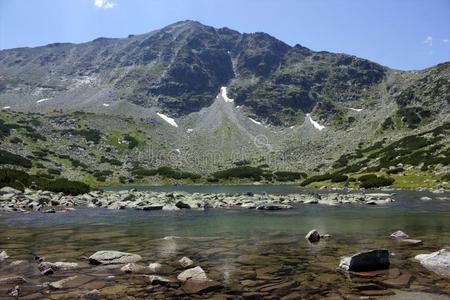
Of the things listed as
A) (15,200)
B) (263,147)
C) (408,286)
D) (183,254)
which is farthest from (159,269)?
(263,147)

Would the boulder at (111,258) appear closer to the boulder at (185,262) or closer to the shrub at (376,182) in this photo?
the boulder at (185,262)

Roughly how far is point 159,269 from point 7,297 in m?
5.41

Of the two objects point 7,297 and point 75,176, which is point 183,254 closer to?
point 7,297

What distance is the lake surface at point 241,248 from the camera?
43.8ft

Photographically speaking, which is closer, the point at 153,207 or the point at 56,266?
the point at 56,266

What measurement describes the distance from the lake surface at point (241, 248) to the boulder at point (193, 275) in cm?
67

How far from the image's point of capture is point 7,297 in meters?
12.5

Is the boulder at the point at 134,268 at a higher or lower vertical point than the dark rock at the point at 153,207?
higher

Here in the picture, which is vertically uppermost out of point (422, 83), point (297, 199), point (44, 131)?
point (422, 83)

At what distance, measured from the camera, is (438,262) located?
53.3 feet

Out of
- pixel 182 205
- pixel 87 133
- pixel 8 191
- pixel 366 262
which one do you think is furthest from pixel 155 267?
pixel 87 133

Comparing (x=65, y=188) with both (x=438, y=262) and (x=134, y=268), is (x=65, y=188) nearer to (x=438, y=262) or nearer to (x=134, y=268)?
(x=134, y=268)

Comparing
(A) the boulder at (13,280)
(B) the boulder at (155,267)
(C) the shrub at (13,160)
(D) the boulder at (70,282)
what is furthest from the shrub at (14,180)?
(D) the boulder at (70,282)

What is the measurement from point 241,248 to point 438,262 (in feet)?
29.2
